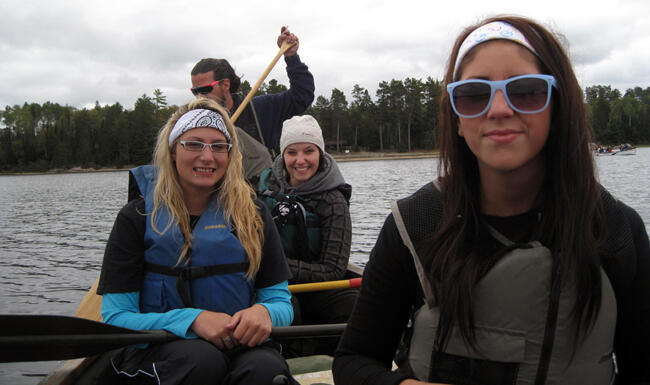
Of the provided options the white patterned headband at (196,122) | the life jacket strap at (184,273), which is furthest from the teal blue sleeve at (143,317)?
the white patterned headband at (196,122)

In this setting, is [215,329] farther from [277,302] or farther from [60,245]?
[60,245]

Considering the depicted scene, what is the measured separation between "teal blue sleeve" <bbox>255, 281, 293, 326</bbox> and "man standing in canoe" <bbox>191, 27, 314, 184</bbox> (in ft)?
5.95

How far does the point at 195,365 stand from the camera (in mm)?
1931

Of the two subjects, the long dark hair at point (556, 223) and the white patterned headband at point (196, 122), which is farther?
the white patterned headband at point (196, 122)

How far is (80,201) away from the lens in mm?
23203

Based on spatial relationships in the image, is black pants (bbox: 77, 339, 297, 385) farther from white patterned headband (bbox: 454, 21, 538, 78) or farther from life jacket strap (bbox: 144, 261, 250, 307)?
white patterned headband (bbox: 454, 21, 538, 78)

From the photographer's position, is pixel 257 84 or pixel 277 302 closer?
pixel 277 302

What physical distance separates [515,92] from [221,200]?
1651 millimetres

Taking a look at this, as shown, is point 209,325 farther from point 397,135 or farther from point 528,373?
point 397,135

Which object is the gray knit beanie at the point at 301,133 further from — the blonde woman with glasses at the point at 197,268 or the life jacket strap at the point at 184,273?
the life jacket strap at the point at 184,273

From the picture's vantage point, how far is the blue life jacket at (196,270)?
2.23 metres

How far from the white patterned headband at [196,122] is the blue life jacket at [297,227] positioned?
1.06m

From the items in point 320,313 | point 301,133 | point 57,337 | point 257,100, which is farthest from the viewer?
point 257,100

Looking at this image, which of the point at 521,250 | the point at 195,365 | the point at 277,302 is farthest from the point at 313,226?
the point at 521,250
